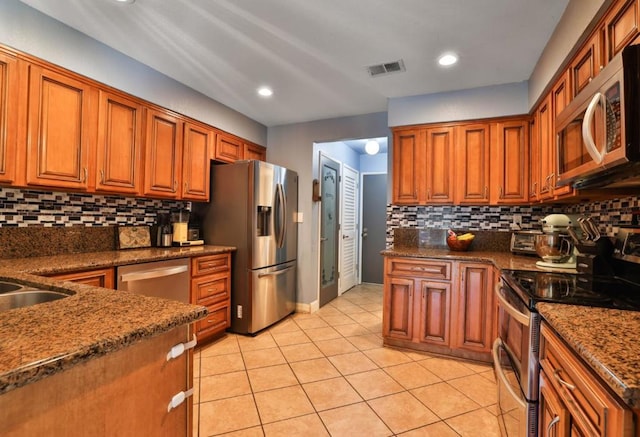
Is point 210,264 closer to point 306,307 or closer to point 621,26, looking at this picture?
point 306,307

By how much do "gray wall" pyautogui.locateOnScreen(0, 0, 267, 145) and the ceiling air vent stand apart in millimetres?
1729

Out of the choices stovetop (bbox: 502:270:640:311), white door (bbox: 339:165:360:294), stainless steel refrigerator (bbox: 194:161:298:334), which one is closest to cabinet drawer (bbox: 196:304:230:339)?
stainless steel refrigerator (bbox: 194:161:298:334)

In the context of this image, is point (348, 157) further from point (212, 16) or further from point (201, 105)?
point (212, 16)

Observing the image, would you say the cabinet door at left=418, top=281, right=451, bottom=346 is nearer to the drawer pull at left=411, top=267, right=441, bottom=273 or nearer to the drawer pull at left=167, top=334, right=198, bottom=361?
the drawer pull at left=411, top=267, right=441, bottom=273

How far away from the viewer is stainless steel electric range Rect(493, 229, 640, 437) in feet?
3.87

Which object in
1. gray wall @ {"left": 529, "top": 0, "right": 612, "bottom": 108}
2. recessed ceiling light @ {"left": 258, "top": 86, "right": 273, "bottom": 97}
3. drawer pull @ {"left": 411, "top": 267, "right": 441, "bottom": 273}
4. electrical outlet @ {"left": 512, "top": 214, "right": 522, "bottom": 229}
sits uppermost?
recessed ceiling light @ {"left": 258, "top": 86, "right": 273, "bottom": 97}

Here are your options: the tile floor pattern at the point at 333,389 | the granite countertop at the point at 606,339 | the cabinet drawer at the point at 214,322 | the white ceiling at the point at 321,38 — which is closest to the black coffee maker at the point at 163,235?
the cabinet drawer at the point at 214,322

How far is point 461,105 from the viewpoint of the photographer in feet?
9.71

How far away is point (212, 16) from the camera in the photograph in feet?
6.41

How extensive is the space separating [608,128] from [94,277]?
2.71m

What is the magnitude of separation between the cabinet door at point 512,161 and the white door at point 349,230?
7.77 feet

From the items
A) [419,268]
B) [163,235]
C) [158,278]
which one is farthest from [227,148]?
[419,268]

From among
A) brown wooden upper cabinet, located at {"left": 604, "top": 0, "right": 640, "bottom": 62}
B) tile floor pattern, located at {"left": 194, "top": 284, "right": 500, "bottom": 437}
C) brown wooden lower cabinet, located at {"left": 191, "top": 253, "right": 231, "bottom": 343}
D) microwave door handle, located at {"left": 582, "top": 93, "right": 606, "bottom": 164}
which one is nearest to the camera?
microwave door handle, located at {"left": 582, "top": 93, "right": 606, "bottom": 164}

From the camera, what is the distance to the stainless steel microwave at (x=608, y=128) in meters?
0.99
